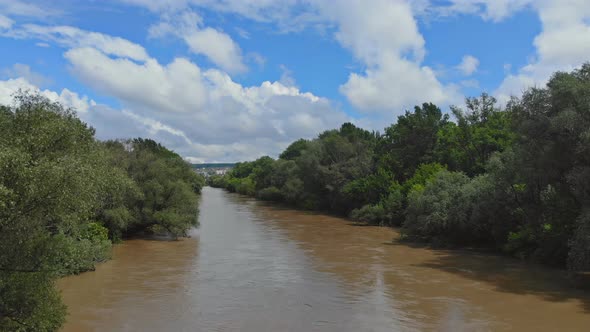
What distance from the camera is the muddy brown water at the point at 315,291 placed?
1828 cm

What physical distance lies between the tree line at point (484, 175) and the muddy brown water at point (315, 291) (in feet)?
7.67

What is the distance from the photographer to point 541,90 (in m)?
24.3

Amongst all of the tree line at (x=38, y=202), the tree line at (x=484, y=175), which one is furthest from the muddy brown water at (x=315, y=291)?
the tree line at (x=38, y=202)

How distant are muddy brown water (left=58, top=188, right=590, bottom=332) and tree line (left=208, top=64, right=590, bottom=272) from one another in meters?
2.34

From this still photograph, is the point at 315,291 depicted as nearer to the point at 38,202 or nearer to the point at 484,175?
the point at 38,202

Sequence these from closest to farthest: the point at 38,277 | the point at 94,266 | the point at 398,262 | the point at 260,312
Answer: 1. the point at 38,277
2. the point at 260,312
3. the point at 94,266
4. the point at 398,262

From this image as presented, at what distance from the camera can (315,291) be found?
23141 mm

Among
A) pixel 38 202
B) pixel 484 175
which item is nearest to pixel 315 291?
pixel 38 202

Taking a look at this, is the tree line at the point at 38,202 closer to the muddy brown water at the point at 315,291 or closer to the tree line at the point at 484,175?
the muddy brown water at the point at 315,291

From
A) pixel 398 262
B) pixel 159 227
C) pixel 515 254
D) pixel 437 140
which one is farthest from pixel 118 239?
pixel 437 140

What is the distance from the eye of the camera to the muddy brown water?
60.0 feet

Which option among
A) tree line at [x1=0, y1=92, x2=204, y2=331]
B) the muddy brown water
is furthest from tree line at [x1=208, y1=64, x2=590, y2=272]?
tree line at [x1=0, y1=92, x2=204, y2=331]

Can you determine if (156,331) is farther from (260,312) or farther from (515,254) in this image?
(515,254)

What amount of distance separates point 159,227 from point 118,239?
3648 mm
